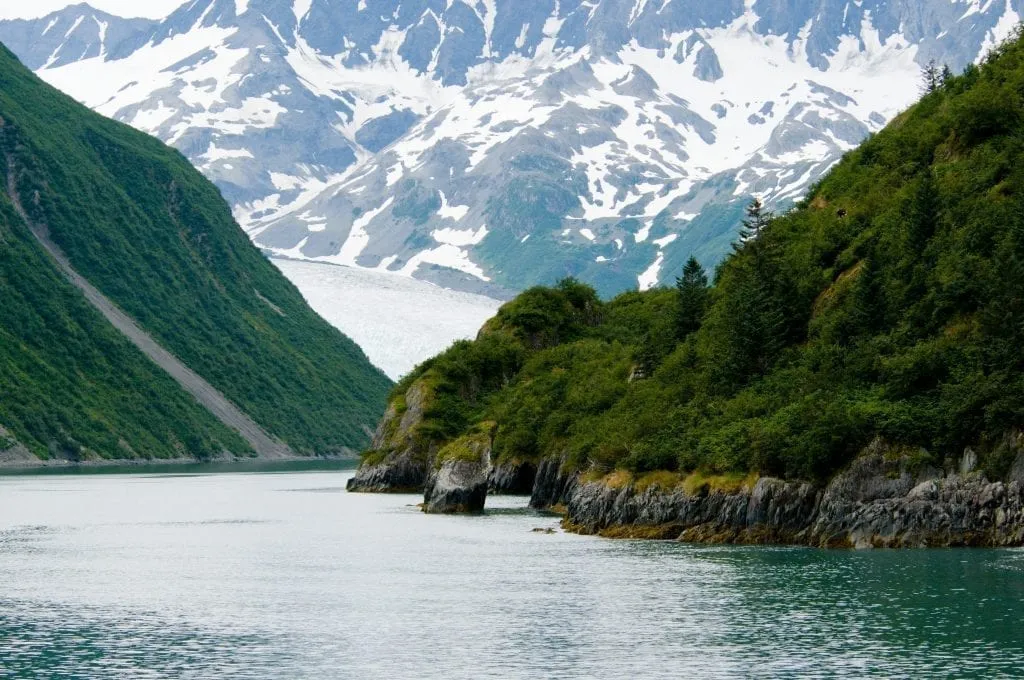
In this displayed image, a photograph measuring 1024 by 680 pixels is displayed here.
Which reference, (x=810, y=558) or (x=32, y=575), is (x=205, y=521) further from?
(x=810, y=558)

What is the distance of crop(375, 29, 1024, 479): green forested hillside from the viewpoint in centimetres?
8031

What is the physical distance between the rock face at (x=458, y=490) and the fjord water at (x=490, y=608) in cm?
1858

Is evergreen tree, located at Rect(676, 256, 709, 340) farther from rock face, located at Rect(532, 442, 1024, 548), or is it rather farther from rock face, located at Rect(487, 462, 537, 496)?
rock face, located at Rect(532, 442, 1024, 548)

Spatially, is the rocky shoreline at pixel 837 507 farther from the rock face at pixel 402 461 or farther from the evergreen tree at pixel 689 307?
the rock face at pixel 402 461

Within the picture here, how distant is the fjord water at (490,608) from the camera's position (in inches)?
2018

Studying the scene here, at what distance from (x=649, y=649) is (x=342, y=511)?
7278 centimetres

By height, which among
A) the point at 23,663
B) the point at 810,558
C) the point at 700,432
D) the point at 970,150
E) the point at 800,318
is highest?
the point at 970,150

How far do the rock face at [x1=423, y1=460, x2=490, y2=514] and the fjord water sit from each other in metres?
18.6

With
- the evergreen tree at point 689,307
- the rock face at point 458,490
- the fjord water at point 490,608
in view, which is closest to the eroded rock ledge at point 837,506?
the fjord water at point 490,608

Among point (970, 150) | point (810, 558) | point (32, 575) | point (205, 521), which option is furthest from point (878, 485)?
point (205, 521)

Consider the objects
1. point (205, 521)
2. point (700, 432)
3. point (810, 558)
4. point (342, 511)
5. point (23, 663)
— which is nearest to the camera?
point (23, 663)

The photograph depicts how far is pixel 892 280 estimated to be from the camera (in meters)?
93.4

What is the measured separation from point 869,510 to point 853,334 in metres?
17.9

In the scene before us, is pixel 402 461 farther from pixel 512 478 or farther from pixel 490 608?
pixel 490 608
